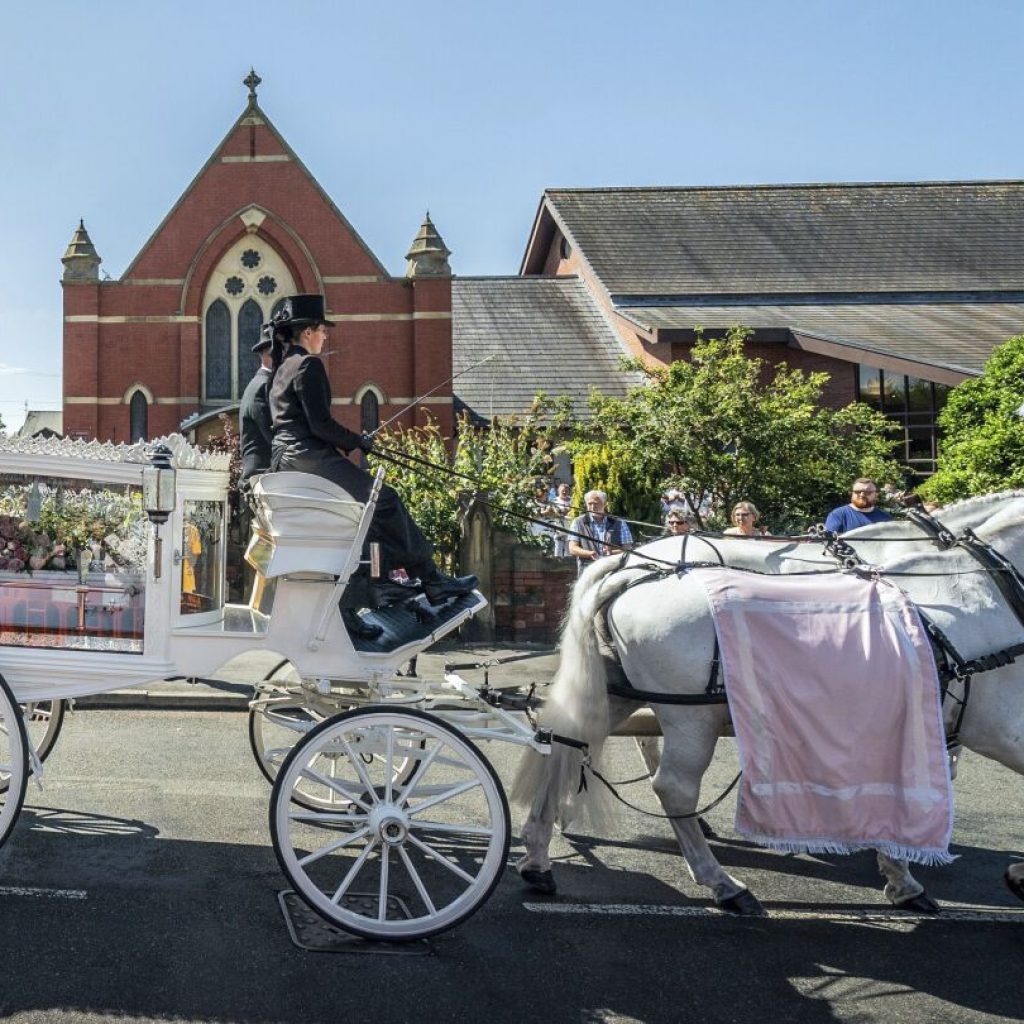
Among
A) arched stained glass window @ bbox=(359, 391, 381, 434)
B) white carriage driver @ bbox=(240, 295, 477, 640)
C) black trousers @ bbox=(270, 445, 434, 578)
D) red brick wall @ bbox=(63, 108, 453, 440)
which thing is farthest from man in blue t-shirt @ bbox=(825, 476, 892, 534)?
arched stained glass window @ bbox=(359, 391, 381, 434)

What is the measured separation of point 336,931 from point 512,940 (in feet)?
2.25

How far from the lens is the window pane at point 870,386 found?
74.3ft

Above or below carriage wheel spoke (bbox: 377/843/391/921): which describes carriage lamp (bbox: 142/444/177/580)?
above

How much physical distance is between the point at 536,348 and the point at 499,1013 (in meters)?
23.1

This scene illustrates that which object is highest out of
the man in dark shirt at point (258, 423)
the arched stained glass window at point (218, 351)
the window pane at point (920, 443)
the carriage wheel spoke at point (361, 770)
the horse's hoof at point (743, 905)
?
the arched stained glass window at point (218, 351)

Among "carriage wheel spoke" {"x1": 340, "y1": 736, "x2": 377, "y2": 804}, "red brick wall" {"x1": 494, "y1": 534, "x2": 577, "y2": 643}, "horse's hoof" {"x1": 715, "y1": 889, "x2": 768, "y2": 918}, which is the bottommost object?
"horse's hoof" {"x1": 715, "y1": 889, "x2": 768, "y2": 918}

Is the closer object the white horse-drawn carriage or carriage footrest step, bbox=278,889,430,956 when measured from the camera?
carriage footrest step, bbox=278,889,430,956

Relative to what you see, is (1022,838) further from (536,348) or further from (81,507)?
→ (536,348)

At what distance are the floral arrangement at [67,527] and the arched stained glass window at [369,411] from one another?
1915 cm

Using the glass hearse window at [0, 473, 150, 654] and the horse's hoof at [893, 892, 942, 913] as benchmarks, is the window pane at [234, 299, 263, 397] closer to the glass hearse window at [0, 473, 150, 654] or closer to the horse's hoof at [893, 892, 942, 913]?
the glass hearse window at [0, 473, 150, 654]

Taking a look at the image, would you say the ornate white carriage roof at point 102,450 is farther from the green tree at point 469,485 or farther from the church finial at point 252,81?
the church finial at point 252,81

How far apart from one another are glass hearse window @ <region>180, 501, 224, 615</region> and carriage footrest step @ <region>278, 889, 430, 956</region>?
135 centimetres

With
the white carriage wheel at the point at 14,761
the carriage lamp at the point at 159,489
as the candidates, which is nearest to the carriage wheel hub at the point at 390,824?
the white carriage wheel at the point at 14,761

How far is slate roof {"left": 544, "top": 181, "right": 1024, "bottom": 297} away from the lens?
26.8 meters
